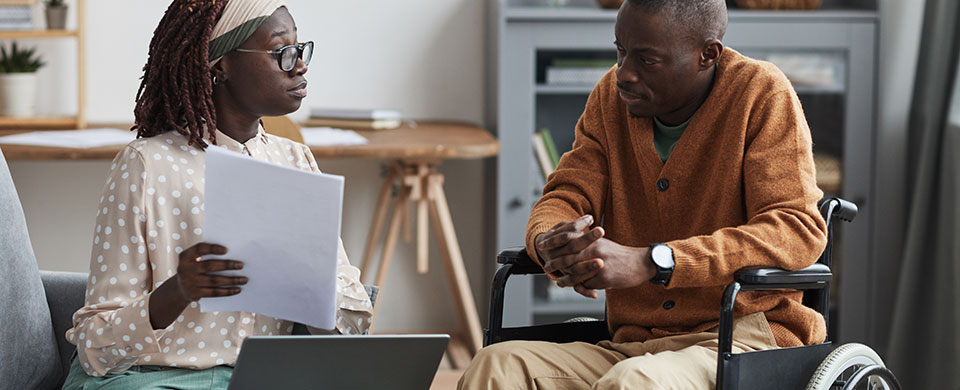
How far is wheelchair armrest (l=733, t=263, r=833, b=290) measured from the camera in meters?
1.38

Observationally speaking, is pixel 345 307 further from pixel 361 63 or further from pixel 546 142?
pixel 361 63

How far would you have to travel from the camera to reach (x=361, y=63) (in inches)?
124

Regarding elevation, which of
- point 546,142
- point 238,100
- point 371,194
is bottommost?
point 371,194

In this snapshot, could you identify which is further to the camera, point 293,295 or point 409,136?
point 409,136


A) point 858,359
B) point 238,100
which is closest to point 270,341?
point 238,100

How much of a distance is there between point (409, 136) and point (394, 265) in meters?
0.61

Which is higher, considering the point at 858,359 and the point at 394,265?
the point at 858,359

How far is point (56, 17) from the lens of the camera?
2.82m

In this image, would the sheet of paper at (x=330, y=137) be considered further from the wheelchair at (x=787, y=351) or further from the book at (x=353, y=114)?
the wheelchair at (x=787, y=351)

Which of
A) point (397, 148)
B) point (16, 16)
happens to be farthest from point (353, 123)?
point (16, 16)

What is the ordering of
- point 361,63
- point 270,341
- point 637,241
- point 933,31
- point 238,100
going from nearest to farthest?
point 270,341, point 238,100, point 637,241, point 933,31, point 361,63

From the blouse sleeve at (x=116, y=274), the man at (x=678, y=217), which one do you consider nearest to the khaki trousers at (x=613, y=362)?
the man at (x=678, y=217)

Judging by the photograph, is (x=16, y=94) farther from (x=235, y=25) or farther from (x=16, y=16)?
(x=235, y=25)

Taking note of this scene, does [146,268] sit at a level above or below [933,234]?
above
